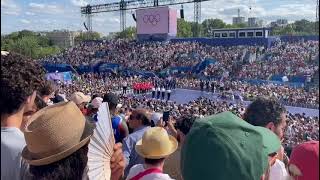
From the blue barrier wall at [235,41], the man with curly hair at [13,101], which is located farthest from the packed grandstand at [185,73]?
the man with curly hair at [13,101]

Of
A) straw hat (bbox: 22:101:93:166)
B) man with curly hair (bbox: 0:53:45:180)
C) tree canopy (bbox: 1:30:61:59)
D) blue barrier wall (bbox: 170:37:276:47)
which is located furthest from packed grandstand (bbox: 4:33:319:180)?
straw hat (bbox: 22:101:93:166)

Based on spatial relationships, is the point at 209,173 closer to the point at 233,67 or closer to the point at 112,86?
the point at 112,86

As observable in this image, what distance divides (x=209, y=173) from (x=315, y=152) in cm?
36

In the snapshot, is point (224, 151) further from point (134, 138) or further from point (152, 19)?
point (152, 19)

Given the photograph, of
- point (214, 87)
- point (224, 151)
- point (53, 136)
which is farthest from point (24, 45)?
point (224, 151)

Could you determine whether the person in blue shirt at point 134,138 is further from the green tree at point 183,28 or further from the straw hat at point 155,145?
the green tree at point 183,28

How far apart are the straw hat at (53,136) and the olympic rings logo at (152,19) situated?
4066 centimetres

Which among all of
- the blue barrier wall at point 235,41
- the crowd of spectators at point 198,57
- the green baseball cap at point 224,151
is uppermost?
the blue barrier wall at point 235,41

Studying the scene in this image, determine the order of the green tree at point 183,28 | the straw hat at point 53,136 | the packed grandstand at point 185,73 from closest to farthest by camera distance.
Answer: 1. the straw hat at point 53,136
2. the packed grandstand at point 185,73
3. the green tree at point 183,28

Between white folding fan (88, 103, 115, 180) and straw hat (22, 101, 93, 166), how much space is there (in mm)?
71

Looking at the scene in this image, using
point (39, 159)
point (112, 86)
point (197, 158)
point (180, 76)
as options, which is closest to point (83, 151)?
point (39, 159)

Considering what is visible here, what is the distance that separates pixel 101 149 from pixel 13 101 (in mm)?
411

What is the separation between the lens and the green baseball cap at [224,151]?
112 cm

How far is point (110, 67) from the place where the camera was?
131 ft
